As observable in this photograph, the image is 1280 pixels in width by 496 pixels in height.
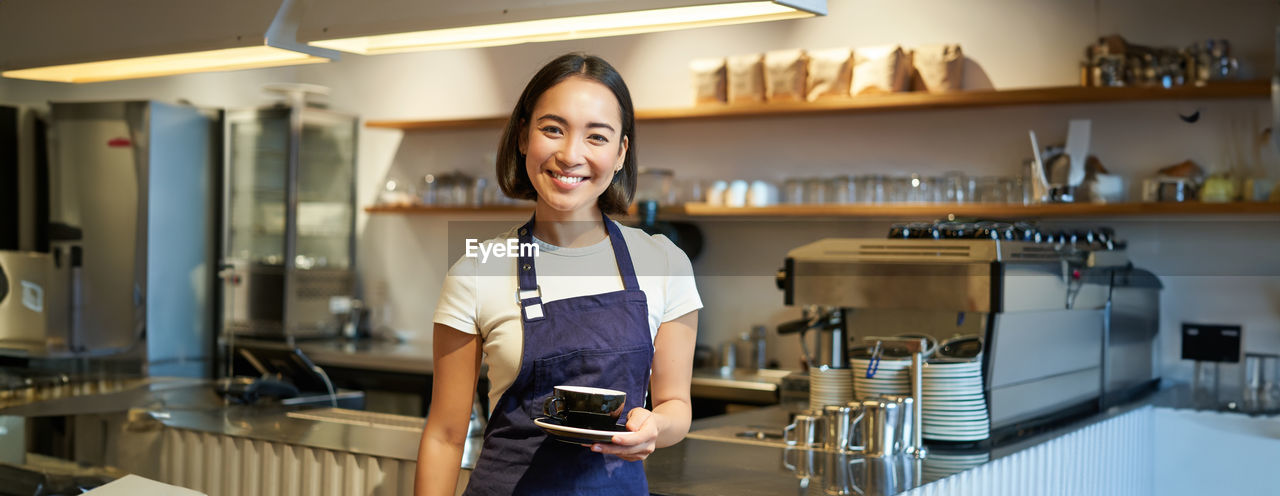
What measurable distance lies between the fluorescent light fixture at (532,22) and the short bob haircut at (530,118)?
2.10 feet

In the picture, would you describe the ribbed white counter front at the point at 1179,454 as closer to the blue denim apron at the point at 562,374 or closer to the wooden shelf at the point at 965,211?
the wooden shelf at the point at 965,211

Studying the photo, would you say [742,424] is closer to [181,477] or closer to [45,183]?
[181,477]

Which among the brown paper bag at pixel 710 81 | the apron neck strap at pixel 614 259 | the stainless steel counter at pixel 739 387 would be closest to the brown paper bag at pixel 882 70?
the brown paper bag at pixel 710 81

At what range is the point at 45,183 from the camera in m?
5.70

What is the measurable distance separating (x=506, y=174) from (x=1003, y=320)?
1.60m

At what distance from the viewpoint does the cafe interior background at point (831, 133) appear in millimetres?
4234

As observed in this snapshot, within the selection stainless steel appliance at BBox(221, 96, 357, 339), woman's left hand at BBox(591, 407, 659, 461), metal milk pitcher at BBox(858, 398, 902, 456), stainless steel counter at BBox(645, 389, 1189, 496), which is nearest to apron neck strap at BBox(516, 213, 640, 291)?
woman's left hand at BBox(591, 407, 659, 461)

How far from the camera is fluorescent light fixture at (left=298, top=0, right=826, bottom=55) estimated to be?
236cm

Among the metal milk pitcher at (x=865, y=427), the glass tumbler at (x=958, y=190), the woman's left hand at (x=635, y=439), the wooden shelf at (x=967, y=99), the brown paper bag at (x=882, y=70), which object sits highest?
the brown paper bag at (x=882, y=70)

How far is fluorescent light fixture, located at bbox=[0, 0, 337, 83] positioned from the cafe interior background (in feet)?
0.28

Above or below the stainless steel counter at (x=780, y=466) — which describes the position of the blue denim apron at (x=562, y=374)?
above

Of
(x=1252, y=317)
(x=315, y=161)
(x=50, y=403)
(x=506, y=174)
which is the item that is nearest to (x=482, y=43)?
(x=506, y=174)

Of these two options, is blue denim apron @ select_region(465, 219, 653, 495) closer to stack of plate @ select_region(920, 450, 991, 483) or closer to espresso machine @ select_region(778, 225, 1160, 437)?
stack of plate @ select_region(920, 450, 991, 483)

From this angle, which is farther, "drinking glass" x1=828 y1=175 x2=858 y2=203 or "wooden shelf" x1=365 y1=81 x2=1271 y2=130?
"drinking glass" x1=828 y1=175 x2=858 y2=203
